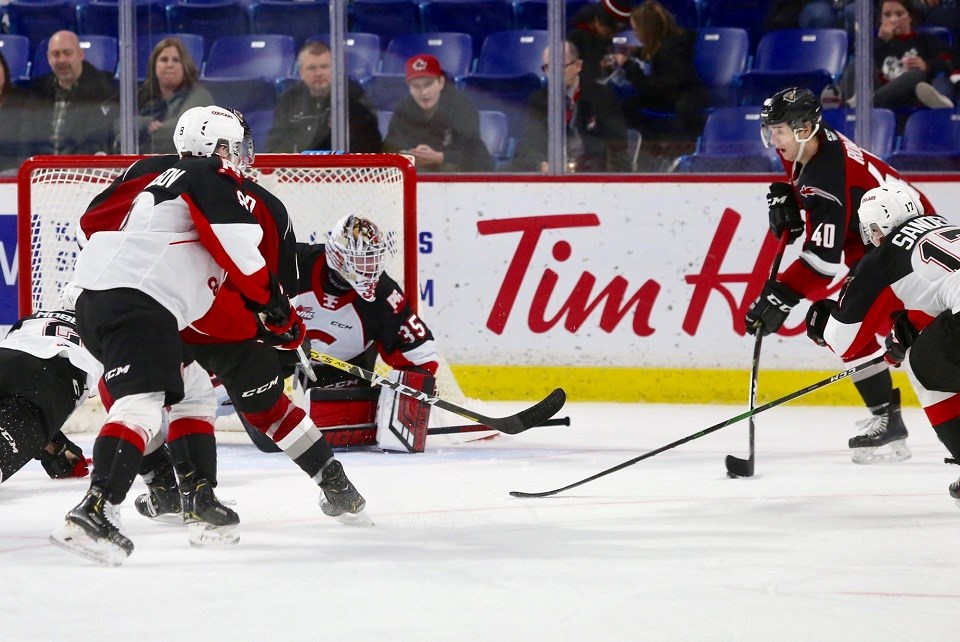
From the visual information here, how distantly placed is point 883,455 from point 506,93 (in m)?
2.36

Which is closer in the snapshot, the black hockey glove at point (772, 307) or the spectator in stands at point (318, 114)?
the black hockey glove at point (772, 307)

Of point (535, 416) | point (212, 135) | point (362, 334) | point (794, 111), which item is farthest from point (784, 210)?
point (212, 135)

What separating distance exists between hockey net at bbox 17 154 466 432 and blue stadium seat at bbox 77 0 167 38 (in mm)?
1370

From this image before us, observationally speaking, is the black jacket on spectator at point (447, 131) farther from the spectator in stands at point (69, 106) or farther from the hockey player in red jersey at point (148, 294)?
the hockey player in red jersey at point (148, 294)

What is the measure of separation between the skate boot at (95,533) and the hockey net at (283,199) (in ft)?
6.42

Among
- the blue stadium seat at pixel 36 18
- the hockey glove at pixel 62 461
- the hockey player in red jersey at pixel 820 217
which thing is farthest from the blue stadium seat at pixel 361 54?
the hockey glove at pixel 62 461

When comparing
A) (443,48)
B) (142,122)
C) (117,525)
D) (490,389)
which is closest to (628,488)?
(117,525)

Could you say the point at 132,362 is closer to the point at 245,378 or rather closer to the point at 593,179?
the point at 245,378

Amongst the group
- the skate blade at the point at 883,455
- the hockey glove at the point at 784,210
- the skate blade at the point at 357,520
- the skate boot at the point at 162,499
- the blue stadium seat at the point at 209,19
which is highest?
the blue stadium seat at the point at 209,19

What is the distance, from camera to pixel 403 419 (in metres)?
4.35

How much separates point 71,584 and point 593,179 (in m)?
3.32

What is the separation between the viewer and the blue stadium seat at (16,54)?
614 cm

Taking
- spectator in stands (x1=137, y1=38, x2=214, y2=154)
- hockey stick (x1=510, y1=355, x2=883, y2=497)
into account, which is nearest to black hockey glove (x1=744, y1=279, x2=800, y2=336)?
hockey stick (x1=510, y1=355, x2=883, y2=497)

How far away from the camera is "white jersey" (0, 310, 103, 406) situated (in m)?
3.42
